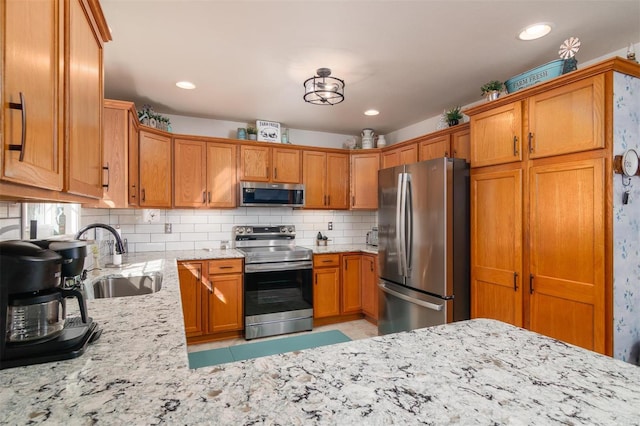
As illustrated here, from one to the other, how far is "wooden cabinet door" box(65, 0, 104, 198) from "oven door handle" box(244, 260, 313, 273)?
214 centimetres

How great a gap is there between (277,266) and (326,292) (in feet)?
2.30

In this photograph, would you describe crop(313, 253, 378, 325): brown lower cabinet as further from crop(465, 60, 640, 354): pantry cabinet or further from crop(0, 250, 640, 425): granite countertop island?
crop(0, 250, 640, 425): granite countertop island

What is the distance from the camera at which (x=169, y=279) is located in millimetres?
2119

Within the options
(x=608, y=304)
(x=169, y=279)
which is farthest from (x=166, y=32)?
(x=608, y=304)

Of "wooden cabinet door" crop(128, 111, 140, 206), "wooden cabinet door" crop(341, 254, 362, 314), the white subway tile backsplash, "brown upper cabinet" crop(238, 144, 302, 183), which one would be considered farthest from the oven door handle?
"wooden cabinet door" crop(128, 111, 140, 206)

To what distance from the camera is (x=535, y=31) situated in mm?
1997

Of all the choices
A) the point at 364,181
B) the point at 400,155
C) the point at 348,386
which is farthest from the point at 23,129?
the point at 364,181

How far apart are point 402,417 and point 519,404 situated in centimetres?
25

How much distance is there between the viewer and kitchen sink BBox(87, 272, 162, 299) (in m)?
2.19

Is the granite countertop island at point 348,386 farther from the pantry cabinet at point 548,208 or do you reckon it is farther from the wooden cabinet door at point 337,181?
the wooden cabinet door at point 337,181

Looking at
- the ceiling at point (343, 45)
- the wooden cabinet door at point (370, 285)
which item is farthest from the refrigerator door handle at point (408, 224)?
the ceiling at point (343, 45)

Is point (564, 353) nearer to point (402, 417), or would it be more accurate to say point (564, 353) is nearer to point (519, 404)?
point (519, 404)

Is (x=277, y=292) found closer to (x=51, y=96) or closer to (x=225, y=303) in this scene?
(x=225, y=303)

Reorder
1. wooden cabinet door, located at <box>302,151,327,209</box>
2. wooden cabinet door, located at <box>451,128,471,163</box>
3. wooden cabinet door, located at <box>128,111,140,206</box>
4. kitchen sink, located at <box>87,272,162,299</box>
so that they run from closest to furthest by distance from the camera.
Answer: kitchen sink, located at <box>87,272,162,299</box> < wooden cabinet door, located at <box>128,111,140,206</box> < wooden cabinet door, located at <box>451,128,471,163</box> < wooden cabinet door, located at <box>302,151,327,209</box>
